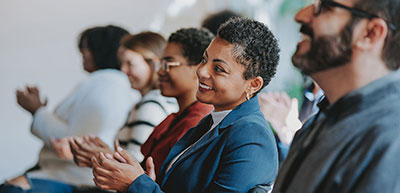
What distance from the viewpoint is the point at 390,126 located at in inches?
31.2

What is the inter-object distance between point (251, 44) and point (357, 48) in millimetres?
559

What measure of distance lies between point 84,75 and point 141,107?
329cm

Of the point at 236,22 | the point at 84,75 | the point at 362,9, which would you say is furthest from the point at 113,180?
the point at 84,75

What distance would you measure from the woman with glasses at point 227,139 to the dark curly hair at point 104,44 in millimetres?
1621

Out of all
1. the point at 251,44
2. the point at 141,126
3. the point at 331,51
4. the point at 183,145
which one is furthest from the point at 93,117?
the point at 331,51

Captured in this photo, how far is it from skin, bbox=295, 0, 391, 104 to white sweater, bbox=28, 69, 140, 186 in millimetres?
1952

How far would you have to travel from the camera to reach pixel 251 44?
1.40 meters

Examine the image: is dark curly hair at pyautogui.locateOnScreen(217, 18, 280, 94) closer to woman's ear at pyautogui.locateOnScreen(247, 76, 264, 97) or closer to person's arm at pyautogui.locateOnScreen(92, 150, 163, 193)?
woman's ear at pyautogui.locateOnScreen(247, 76, 264, 97)

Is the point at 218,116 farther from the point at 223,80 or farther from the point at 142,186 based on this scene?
the point at 142,186

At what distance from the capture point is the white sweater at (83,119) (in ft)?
8.55

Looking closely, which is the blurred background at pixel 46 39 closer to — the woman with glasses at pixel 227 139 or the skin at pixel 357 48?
the woman with glasses at pixel 227 139

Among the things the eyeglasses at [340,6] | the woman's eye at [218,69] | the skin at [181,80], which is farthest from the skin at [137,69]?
the eyeglasses at [340,6]

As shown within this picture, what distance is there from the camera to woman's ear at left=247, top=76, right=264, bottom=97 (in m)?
1.43

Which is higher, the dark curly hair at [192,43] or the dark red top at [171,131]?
the dark curly hair at [192,43]
